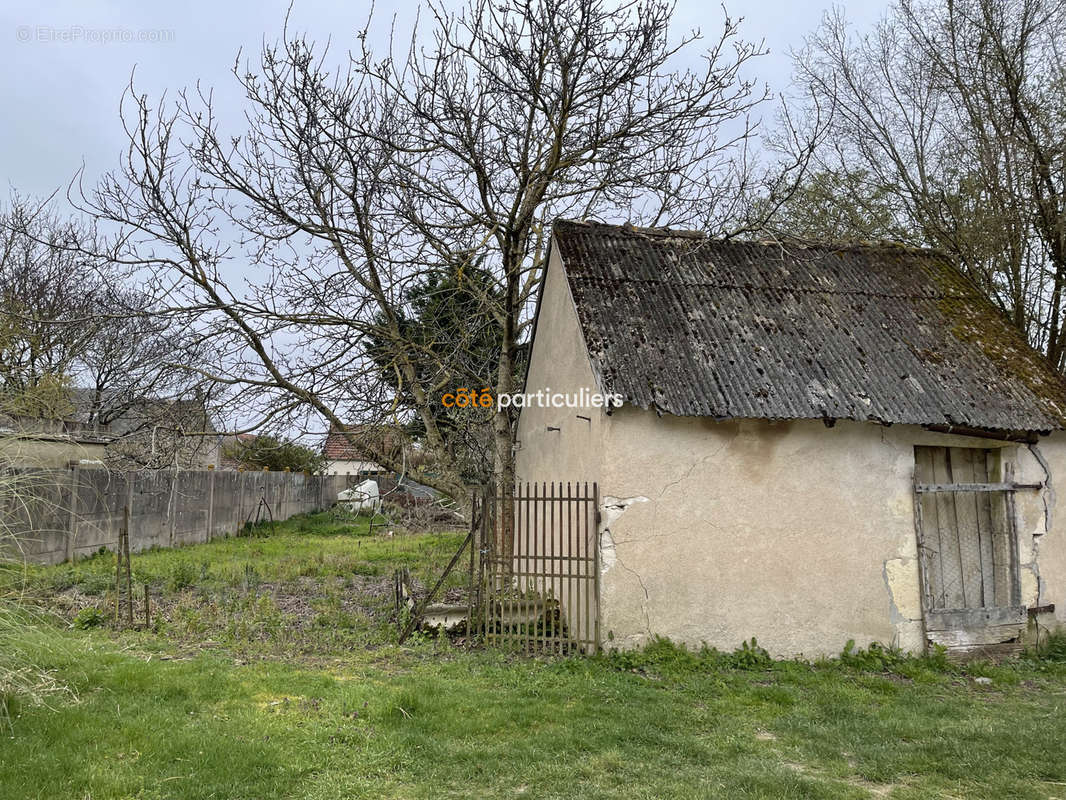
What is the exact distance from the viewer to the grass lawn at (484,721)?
4.60 meters

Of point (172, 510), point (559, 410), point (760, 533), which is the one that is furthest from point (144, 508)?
point (760, 533)

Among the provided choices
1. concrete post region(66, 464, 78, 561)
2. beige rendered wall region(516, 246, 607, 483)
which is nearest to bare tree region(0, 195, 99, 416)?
concrete post region(66, 464, 78, 561)

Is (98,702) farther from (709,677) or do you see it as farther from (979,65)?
(979,65)

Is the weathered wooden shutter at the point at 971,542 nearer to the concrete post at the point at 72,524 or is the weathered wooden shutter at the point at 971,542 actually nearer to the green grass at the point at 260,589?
the green grass at the point at 260,589

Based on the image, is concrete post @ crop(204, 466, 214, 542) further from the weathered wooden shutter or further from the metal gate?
the weathered wooden shutter

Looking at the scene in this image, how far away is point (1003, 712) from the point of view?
250 inches

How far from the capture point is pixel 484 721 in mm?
5680

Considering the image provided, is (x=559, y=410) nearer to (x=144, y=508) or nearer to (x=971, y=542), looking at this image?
(x=971, y=542)

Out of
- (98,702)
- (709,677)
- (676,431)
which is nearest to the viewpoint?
(98,702)

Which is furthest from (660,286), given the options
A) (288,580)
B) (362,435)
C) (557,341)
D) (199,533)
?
(199,533)

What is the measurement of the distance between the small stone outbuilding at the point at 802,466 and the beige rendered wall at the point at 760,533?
0.06 ft

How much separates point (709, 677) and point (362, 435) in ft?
17.7

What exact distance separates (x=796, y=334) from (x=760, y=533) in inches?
106

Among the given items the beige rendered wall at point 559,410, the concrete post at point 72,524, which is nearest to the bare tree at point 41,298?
the concrete post at point 72,524
